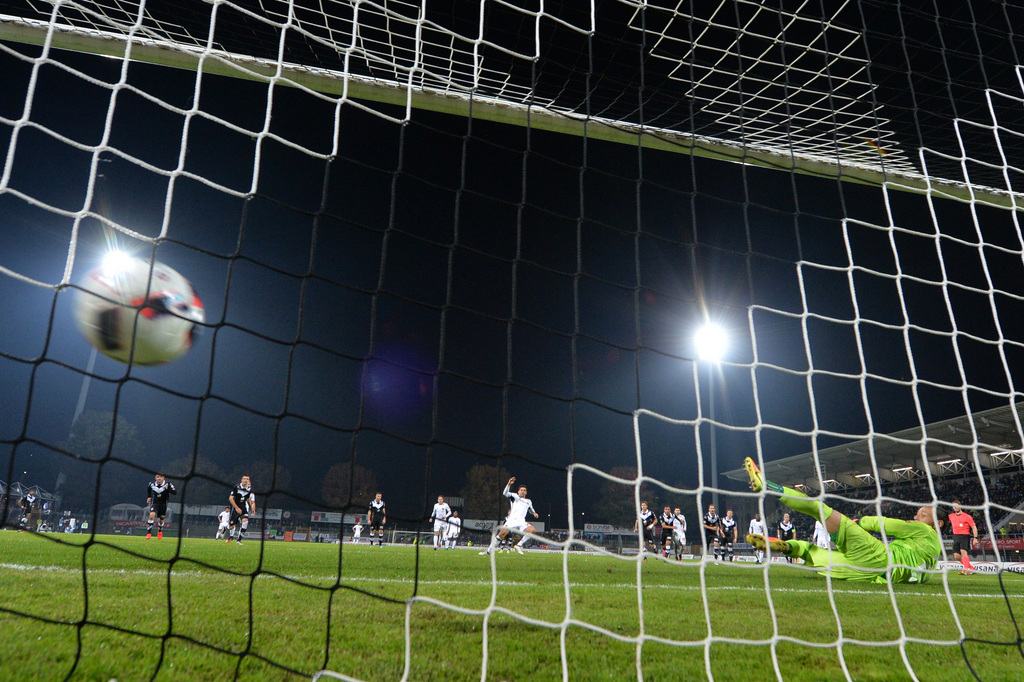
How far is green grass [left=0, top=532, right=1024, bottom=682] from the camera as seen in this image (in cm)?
218

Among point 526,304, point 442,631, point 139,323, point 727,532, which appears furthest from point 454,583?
point 526,304

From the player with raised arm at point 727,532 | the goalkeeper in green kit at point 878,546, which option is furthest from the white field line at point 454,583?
the player with raised arm at point 727,532

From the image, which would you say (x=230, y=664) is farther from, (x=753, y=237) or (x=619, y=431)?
(x=619, y=431)

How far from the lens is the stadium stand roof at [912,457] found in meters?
17.6

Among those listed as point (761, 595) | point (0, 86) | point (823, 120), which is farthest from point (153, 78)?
point (761, 595)

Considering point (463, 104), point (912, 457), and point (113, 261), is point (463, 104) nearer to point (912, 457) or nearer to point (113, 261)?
point (113, 261)

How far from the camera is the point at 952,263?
1677 centimetres

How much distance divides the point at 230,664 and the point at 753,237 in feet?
73.9

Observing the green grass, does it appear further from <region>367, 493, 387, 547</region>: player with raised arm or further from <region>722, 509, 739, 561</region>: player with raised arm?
<region>722, 509, 739, 561</region>: player with raised arm

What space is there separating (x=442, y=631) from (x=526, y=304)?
2484 centimetres

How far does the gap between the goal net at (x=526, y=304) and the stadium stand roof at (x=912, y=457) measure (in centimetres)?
25

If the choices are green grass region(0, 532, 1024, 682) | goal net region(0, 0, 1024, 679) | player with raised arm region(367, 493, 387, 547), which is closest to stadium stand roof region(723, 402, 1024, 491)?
goal net region(0, 0, 1024, 679)

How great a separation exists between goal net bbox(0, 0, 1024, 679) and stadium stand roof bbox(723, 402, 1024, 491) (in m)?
0.25

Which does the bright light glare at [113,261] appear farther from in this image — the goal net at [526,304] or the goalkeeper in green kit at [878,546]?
the goalkeeper in green kit at [878,546]
